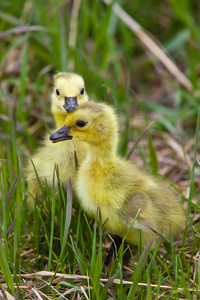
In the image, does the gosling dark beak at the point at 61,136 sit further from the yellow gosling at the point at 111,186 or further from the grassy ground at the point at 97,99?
the grassy ground at the point at 97,99

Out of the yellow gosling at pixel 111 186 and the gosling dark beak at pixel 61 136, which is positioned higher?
the gosling dark beak at pixel 61 136

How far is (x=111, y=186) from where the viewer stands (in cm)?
213

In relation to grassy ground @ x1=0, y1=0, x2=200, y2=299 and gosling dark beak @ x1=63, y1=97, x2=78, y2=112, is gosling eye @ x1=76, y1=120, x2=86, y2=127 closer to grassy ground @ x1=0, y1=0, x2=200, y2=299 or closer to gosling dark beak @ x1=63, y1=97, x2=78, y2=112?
gosling dark beak @ x1=63, y1=97, x2=78, y2=112

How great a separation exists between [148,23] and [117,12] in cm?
100

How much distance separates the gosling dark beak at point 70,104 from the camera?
2.37 m

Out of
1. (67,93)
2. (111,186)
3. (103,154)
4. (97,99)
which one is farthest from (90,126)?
(97,99)

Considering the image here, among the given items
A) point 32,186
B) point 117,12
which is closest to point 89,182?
point 32,186

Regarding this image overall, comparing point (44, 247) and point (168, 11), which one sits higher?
point (168, 11)

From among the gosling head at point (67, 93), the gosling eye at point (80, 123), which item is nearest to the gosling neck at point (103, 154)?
the gosling eye at point (80, 123)

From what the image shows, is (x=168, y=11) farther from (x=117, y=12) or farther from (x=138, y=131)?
(x=138, y=131)

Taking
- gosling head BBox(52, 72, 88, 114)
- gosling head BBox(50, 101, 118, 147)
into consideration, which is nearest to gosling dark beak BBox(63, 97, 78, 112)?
gosling head BBox(52, 72, 88, 114)

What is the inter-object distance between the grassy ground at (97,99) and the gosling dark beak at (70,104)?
33 cm

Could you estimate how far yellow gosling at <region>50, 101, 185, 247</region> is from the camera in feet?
6.88

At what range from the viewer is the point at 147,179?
221 cm
